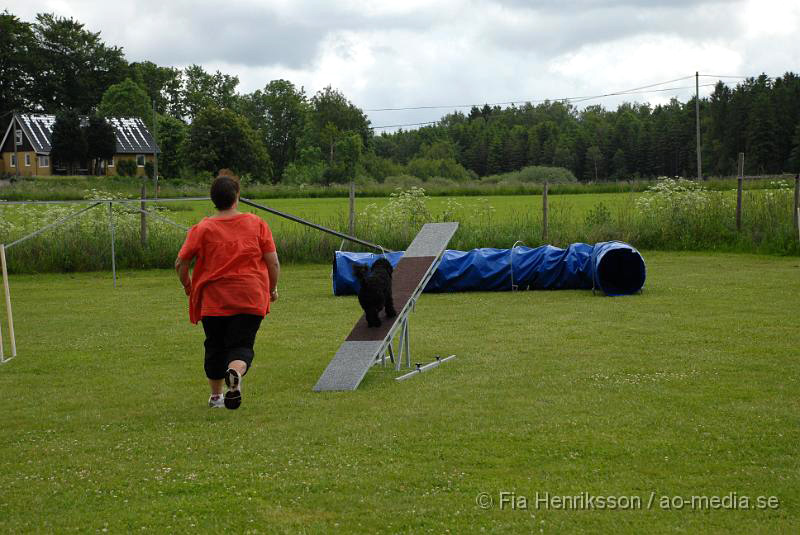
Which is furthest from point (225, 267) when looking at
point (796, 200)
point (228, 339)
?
point (796, 200)

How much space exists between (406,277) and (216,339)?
10.3 ft

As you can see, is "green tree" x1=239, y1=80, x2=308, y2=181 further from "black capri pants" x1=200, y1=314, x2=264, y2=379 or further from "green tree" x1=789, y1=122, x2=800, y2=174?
"black capri pants" x1=200, y1=314, x2=264, y2=379

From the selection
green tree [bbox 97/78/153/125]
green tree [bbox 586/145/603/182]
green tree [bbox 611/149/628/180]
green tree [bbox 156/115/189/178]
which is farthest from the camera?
green tree [bbox 586/145/603/182]

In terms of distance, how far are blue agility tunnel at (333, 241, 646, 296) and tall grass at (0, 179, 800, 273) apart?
437 cm

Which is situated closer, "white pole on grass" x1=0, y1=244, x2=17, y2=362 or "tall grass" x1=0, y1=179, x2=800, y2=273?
"white pole on grass" x1=0, y1=244, x2=17, y2=362

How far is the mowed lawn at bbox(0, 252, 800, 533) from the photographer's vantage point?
4.01 m

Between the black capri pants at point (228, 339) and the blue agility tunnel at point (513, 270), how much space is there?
7814 millimetres

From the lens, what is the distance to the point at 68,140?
213 ft

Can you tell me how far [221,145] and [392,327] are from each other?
54.0m

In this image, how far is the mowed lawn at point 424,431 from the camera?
401cm

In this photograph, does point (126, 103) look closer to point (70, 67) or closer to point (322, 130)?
point (70, 67)

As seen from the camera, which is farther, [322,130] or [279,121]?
[279,121]

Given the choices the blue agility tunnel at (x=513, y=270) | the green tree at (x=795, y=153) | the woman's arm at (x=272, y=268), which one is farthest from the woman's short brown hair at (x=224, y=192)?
the green tree at (x=795, y=153)

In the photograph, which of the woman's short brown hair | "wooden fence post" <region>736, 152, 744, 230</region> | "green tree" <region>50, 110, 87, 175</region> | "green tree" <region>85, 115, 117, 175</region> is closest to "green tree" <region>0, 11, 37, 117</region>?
"green tree" <region>50, 110, 87, 175</region>
